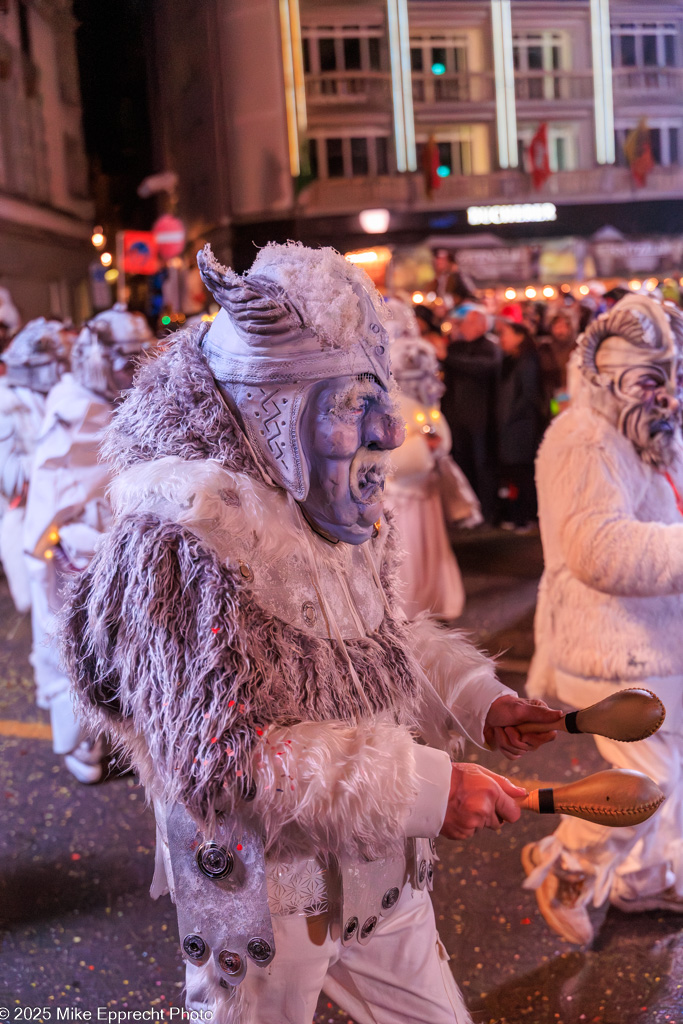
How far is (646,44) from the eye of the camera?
361 centimetres

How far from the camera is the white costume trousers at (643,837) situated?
284cm

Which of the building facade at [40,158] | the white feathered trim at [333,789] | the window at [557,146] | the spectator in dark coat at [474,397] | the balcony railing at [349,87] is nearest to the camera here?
the white feathered trim at [333,789]

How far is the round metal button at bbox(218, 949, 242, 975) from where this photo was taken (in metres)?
1.56

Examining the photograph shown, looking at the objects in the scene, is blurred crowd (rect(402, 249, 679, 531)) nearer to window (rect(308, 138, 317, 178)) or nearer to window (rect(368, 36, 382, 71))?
window (rect(368, 36, 382, 71))

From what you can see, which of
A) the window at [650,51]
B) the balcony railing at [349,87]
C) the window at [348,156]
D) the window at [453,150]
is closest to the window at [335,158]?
the window at [348,156]

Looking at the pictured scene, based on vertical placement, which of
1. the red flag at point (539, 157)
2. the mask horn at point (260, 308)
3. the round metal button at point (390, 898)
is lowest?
the round metal button at point (390, 898)

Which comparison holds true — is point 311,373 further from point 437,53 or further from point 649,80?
point 649,80

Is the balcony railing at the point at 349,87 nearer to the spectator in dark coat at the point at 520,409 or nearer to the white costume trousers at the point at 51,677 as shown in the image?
the white costume trousers at the point at 51,677

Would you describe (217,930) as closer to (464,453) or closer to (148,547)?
(148,547)

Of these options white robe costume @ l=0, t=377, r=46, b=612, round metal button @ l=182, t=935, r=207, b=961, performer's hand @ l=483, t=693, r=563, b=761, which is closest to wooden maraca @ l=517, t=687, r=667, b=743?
performer's hand @ l=483, t=693, r=563, b=761

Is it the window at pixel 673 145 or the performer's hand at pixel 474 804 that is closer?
the performer's hand at pixel 474 804

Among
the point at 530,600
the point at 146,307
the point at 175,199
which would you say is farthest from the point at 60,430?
the point at 530,600

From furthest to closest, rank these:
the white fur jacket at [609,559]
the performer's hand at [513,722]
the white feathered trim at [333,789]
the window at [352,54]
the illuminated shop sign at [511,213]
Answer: the illuminated shop sign at [511,213] → the window at [352,54] → the white fur jacket at [609,559] → the performer's hand at [513,722] → the white feathered trim at [333,789]

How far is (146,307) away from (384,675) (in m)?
2.94
